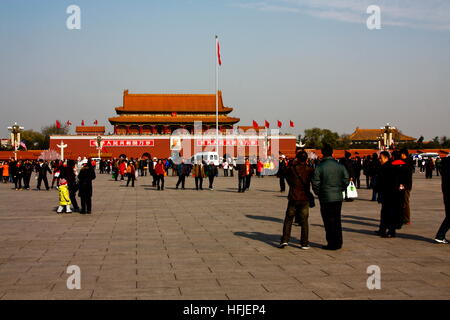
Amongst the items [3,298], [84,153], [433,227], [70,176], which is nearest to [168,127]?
[84,153]

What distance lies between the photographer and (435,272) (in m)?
5.84

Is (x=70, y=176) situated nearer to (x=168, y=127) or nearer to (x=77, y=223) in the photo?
(x=77, y=223)

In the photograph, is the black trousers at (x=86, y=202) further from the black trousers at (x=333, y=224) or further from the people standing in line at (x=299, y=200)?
the black trousers at (x=333, y=224)

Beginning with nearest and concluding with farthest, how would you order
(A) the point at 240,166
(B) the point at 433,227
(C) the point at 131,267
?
(C) the point at 131,267
(B) the point at 433,227
(A) the point at 240,166

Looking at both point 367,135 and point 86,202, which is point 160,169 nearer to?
point 86,202

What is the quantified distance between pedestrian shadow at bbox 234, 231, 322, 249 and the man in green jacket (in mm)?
441

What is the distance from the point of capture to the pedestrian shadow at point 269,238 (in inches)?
312

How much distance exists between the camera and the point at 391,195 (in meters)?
8.68

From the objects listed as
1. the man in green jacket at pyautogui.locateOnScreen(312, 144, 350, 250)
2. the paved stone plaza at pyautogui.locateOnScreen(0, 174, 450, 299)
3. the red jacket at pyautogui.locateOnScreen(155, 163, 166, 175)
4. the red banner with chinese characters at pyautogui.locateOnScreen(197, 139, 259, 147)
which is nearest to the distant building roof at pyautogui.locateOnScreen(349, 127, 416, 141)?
the red banner with chinese characters at pyautogui.locateOnScreen(197, 139, 259, 147)

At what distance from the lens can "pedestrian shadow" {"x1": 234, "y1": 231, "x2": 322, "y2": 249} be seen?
7.92 metres

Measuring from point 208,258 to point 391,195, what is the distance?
12.0ft

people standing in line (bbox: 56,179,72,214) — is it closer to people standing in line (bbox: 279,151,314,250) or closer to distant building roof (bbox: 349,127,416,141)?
people standing in line (bbox: 279,151,314,250)
